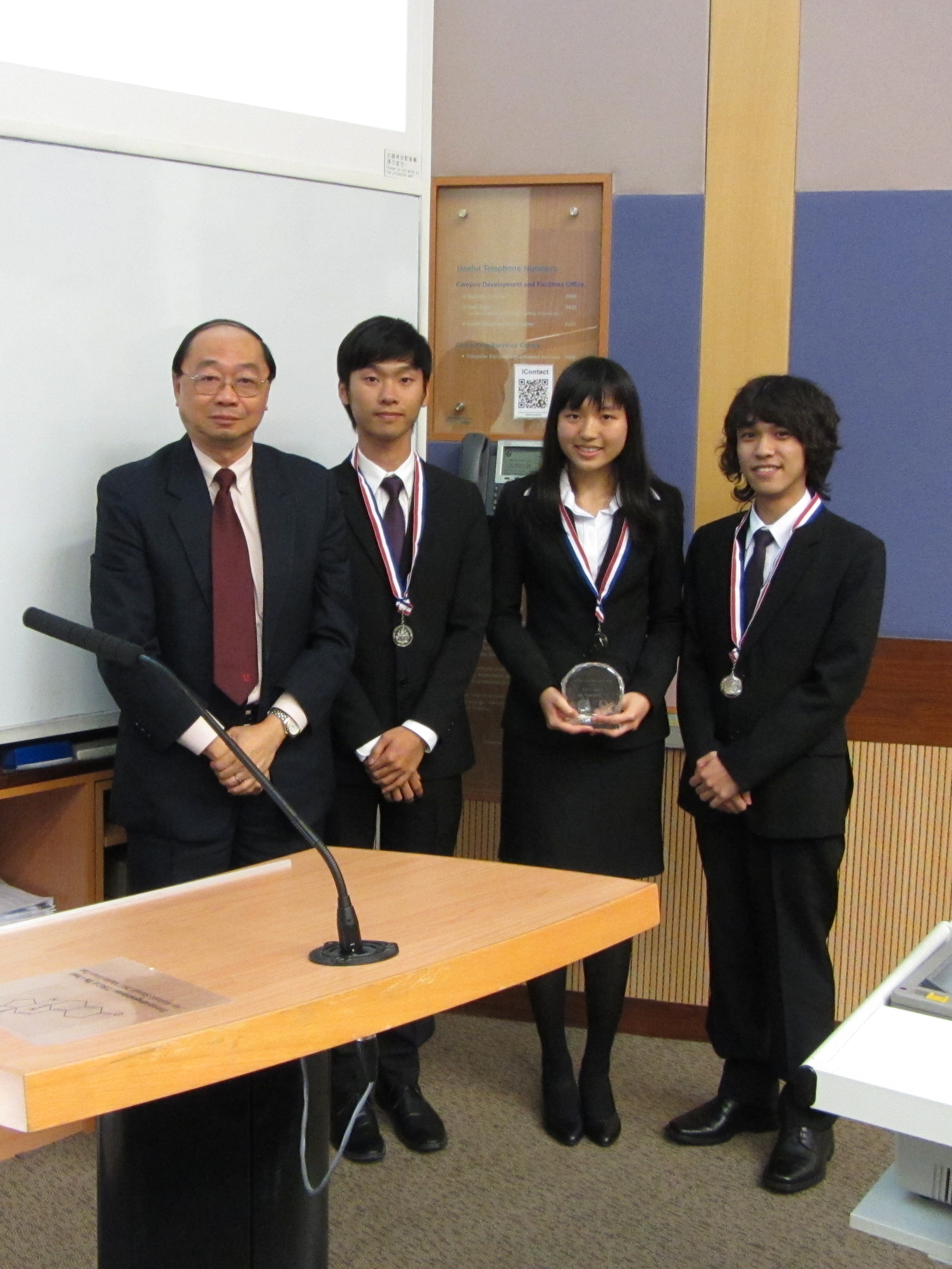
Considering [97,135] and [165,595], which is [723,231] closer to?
[97,135]

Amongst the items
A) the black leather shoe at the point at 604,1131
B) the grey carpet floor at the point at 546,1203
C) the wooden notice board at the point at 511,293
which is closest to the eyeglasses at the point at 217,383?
the wooden notice board at the point at 511,293

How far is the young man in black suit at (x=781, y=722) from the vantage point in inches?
107

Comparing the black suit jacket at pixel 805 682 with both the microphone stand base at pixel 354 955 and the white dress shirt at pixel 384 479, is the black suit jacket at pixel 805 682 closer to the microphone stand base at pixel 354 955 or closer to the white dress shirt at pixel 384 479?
the white dress shirt at pixel 384 479

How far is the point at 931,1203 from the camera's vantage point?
55.3 inches

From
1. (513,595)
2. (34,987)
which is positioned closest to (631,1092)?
(513,595)

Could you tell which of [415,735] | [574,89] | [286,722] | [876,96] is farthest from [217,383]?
[876,96]

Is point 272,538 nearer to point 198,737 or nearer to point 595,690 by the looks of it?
point 198,737

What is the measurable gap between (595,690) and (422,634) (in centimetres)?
39

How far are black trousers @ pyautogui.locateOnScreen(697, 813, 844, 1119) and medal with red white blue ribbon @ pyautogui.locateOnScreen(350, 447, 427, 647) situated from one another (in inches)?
31.3

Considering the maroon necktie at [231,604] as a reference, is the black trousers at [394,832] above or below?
below

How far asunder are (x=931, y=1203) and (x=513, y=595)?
1.81 m

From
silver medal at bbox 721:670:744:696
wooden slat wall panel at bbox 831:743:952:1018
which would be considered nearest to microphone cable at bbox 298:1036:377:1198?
silver medal at bbox 721:670:744:696

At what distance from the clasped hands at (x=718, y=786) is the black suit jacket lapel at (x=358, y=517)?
0.77 m

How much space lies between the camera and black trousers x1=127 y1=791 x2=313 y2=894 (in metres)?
2.54
